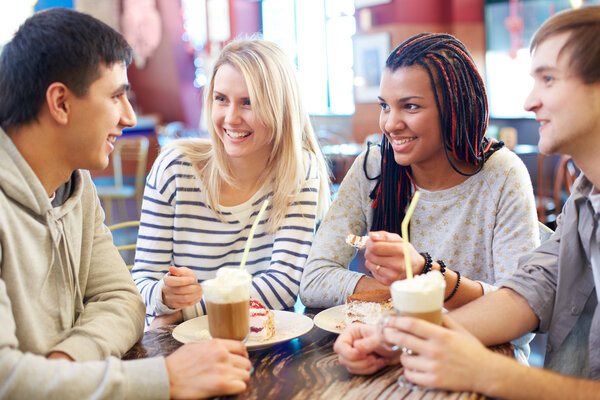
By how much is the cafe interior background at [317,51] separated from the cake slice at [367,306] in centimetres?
471

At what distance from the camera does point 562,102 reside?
1266mm

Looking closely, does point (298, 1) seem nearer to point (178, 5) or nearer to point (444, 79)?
point (178, 5)

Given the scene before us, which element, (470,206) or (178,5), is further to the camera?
(178,5)

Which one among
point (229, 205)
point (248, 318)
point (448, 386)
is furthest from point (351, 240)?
point (229, 205)

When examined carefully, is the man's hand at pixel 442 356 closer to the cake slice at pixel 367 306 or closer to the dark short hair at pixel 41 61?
the cake slice at pixel 367 306

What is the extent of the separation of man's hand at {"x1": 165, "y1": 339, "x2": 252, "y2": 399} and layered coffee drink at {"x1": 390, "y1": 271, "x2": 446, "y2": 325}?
1.03 feet

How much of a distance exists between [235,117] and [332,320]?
82 centimetres

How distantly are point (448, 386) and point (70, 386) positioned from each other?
0.64 m

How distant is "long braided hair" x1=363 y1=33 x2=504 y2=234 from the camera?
1758mm

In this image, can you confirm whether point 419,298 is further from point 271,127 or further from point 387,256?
point 271,127

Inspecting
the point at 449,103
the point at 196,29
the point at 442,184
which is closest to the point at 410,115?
the point at 449,103

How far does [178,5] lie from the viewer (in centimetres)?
1021

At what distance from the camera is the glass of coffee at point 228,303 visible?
1207 mm

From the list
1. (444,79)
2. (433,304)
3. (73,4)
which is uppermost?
(73,4)
